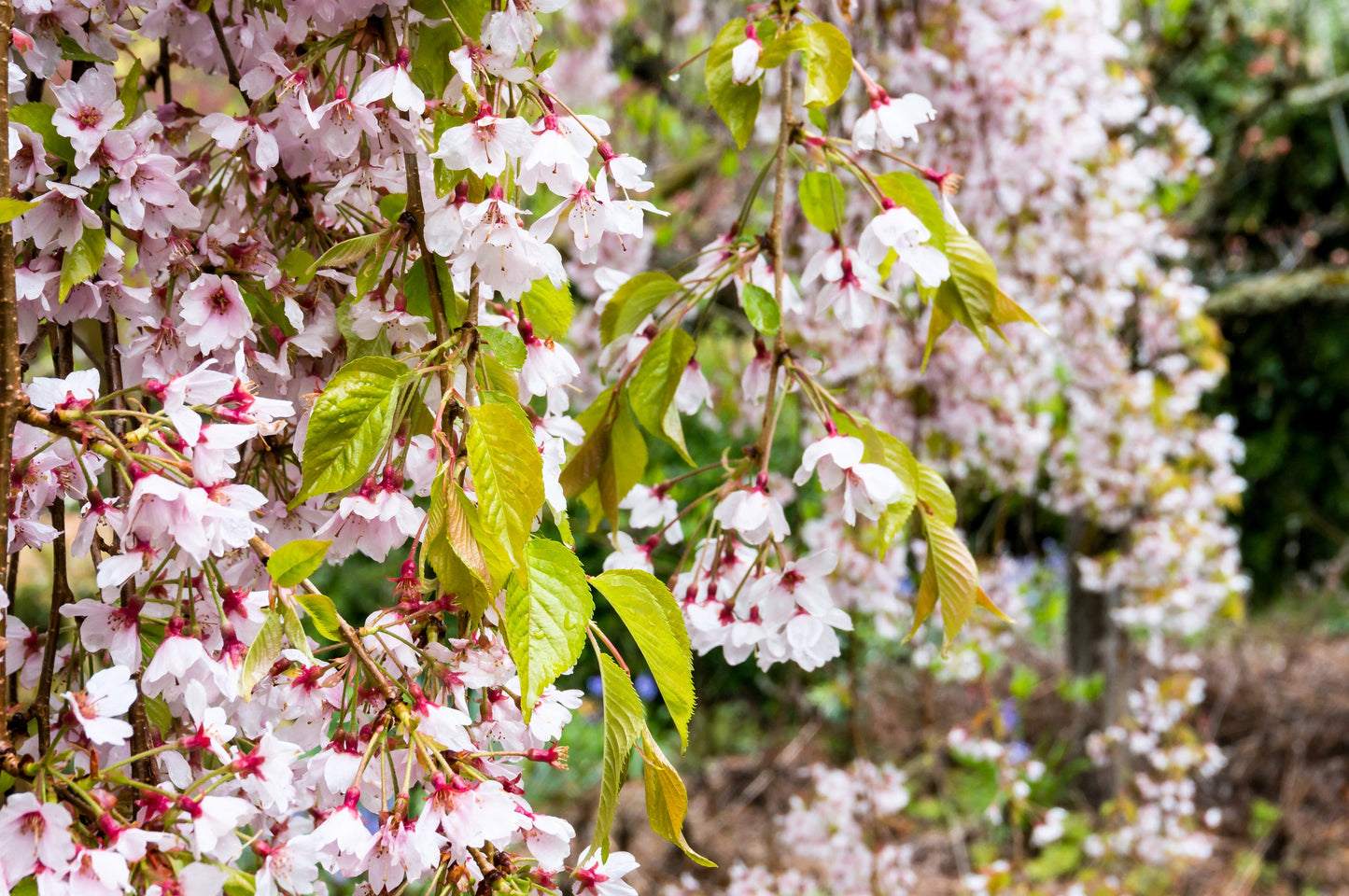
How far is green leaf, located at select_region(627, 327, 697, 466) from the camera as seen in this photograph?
84cm

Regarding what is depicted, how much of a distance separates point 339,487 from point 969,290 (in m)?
0.55

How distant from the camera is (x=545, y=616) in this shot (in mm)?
556

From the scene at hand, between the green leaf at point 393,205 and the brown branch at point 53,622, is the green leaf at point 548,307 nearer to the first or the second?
the green leaf at point 393,205

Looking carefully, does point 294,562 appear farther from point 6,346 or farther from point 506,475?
point 6,346

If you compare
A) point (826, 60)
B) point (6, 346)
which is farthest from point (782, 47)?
point (6, 346)

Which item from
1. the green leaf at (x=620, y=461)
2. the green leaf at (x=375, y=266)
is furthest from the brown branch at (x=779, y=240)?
the green leaf at (x=375, y=266)

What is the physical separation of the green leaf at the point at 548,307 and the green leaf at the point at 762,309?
17cm

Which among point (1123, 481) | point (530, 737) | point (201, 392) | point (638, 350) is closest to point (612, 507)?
point (638, 350)

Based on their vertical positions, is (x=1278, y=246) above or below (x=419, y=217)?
above

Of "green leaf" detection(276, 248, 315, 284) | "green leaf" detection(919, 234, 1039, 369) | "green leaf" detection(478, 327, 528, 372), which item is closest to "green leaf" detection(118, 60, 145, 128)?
"green leaf" detection(276, 248, 315, 284)

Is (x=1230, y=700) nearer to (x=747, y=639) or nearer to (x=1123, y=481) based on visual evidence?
(x=1123, y=481)

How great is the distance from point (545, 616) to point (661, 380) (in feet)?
1.09

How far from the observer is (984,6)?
2420 millimetres

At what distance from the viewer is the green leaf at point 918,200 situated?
0.83 meters
